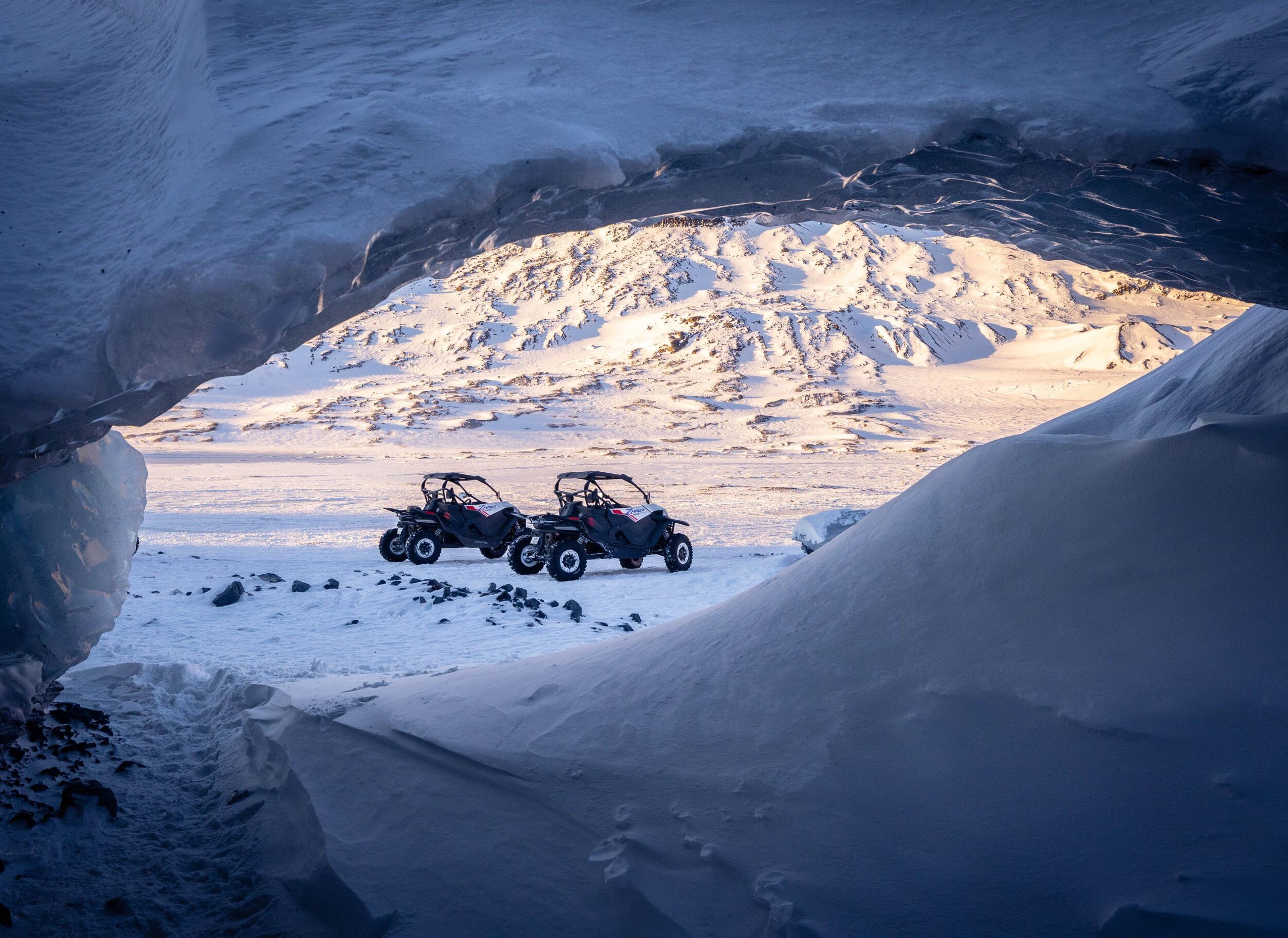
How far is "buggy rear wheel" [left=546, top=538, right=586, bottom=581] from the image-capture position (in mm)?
9367

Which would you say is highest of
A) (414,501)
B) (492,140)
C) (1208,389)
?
(492,140)

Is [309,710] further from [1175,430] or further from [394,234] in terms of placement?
[1175,430]

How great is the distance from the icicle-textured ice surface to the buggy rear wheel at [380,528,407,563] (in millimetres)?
8325

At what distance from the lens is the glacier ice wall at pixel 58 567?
3.51 meters

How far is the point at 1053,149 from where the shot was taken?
232 cm

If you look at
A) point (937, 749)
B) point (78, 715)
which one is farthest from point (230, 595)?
point (937, 749)

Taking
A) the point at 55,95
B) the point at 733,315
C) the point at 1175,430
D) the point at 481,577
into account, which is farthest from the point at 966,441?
the point at 55,95

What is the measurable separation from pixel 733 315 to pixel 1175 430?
53643 mm

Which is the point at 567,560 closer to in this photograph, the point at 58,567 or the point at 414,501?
the point at 58,567

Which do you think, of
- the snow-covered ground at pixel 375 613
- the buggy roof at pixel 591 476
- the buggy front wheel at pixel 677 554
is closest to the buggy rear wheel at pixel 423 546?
the snow-covered ground at pixel 375 613

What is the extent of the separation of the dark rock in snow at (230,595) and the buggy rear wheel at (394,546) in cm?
311

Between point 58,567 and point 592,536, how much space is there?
6102 mm

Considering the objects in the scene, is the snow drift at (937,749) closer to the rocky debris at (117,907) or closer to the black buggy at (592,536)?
the rocky debris at (117,907)

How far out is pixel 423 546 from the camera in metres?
10.7
